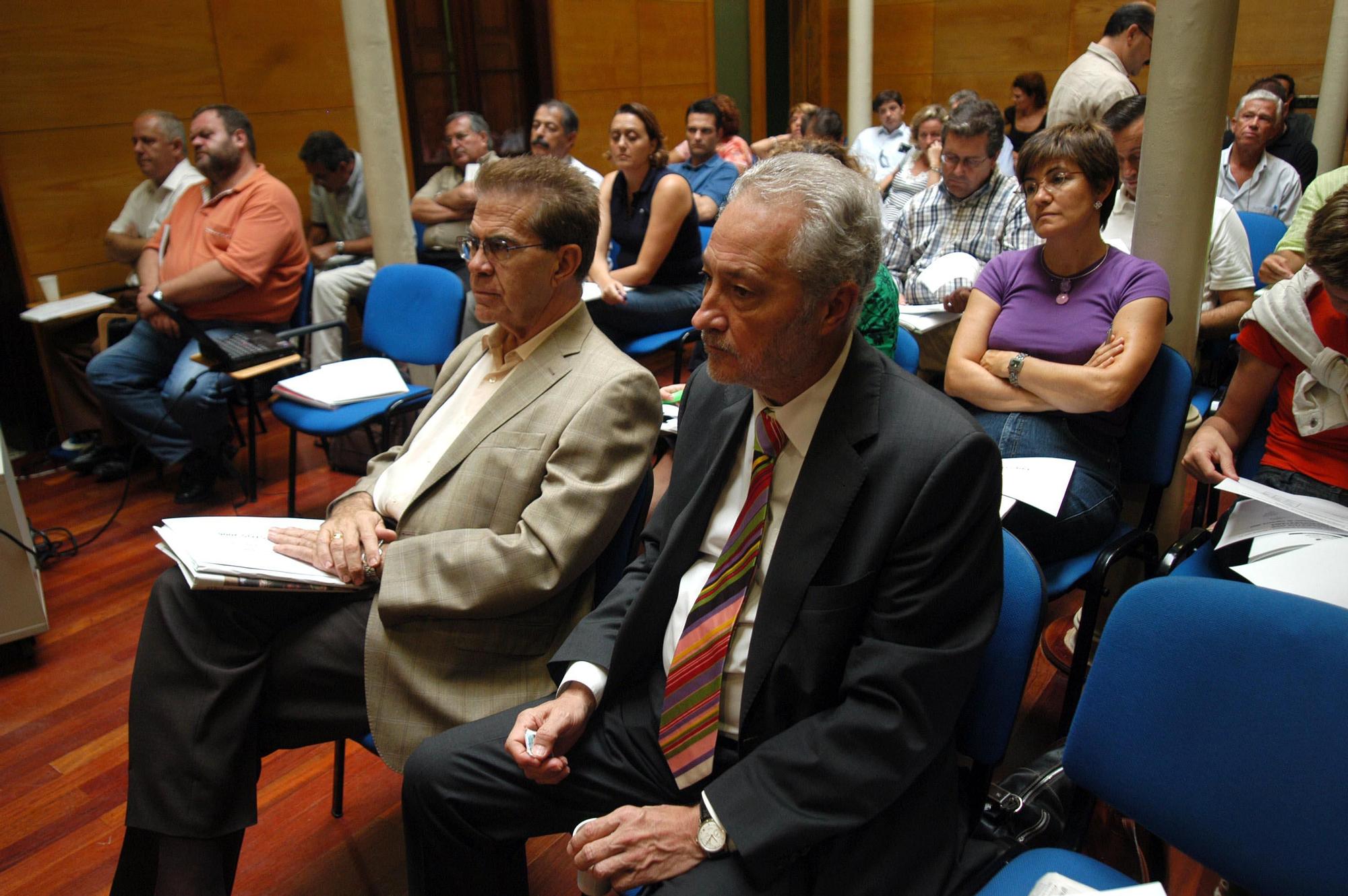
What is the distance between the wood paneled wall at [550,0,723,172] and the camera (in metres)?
7.27

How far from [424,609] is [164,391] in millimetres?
2951

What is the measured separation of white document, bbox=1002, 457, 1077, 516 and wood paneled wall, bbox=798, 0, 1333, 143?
6.62m

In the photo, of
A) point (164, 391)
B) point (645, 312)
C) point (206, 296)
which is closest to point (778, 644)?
point (645, 312)

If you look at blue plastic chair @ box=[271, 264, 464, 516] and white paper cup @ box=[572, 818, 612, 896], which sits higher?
blue plastic chair @ box=[271, 264, 464, 516]

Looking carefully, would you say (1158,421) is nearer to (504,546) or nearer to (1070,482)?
(1070,482)

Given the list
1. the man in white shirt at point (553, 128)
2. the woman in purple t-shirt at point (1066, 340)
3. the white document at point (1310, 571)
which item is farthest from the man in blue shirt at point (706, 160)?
the white document at point (1310, 571)

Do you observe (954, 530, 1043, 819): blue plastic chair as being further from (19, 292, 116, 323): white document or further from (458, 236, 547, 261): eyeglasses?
(19, 292, 116, 323): white document

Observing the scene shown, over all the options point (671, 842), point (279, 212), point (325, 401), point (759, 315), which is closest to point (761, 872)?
point (671, 842)

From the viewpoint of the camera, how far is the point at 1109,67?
421 cm

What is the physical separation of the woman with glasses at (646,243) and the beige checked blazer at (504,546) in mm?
2299

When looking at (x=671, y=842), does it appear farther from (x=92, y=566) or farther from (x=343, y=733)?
(x=92, y=566)

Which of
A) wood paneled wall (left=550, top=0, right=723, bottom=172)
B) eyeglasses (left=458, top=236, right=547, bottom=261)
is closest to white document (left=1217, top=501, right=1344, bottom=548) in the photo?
eyeglasses (left=458, top=236, right=547, bottom=261)

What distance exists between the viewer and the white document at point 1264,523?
1828 millimetres

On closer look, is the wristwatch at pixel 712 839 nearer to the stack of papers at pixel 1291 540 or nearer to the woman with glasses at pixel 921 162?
the stack of papers at pixel 1291 540
